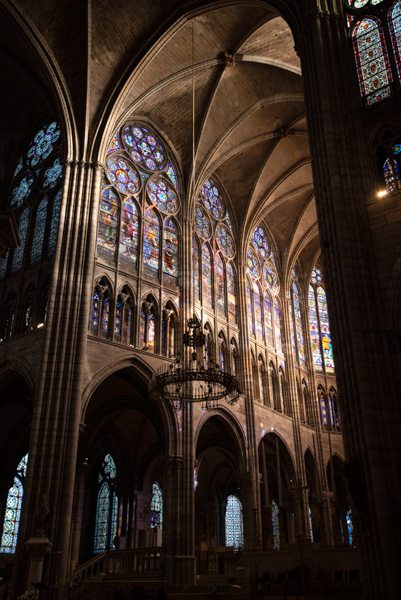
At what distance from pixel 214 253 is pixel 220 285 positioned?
57.1 inches

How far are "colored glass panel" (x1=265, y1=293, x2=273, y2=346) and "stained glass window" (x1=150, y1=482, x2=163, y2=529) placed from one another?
8.56 meters

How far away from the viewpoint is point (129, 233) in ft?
66.6

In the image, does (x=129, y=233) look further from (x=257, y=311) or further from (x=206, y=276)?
(x=257, y=311)

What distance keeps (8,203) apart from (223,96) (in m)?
9.84

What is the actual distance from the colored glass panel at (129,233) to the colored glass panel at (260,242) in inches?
337

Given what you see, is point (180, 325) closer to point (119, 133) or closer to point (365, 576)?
point (119, 133)

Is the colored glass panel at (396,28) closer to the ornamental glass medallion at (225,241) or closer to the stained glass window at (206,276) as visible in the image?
the stained glass window at (206,276)

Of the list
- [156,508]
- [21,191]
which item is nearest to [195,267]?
[21,191]

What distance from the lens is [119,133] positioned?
72.3ft

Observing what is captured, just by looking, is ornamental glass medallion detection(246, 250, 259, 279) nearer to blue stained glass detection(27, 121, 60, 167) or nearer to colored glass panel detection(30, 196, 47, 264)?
colored glass panel detection(30, 196, 47, 264)

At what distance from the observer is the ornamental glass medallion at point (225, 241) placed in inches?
979

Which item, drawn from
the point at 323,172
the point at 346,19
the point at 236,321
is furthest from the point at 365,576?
the point at 236,321

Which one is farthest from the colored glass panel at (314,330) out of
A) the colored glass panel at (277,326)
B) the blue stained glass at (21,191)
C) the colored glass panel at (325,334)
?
the blue stained glass at (21,191)

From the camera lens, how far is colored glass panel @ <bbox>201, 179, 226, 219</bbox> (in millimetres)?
24969
